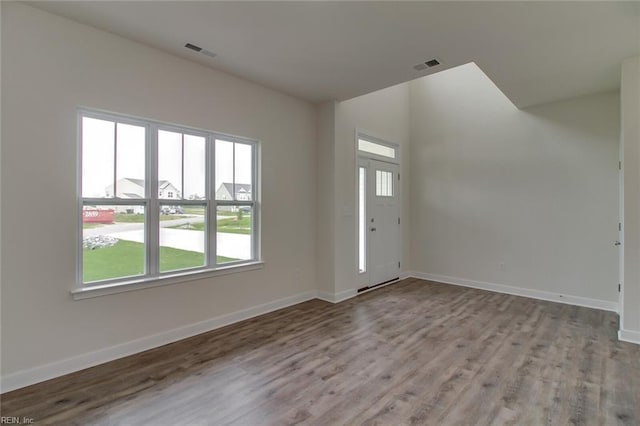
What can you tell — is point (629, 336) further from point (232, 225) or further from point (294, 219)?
point (232, 225)

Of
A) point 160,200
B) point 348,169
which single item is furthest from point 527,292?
point 160,200

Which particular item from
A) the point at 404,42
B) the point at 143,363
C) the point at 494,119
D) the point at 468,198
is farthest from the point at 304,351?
the point at 494,119

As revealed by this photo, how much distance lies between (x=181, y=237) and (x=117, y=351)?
115 cm

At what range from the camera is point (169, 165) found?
3193mm

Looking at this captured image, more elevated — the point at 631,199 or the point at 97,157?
the point at 97,157

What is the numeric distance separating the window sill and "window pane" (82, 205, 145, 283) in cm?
11

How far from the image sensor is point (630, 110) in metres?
3.15

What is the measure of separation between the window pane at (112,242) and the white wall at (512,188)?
4.69 meters

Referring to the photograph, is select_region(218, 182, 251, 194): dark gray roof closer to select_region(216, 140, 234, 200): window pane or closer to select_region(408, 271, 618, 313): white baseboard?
select_region(216, 140, 234, 200): window pane

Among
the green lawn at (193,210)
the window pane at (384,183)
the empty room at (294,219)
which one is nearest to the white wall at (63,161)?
the empty room at (294,219)

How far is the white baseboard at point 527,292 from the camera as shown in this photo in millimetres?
4180

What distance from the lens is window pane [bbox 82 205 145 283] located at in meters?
2.70

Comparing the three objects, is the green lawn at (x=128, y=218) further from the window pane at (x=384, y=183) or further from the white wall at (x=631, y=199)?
the white wall at (x=631, y=199)

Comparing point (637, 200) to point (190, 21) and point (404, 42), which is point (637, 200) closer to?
point (404, 42)
